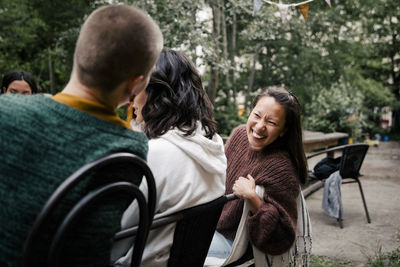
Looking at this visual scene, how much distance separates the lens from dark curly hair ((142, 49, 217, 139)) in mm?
1527

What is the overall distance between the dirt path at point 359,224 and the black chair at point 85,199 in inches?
114

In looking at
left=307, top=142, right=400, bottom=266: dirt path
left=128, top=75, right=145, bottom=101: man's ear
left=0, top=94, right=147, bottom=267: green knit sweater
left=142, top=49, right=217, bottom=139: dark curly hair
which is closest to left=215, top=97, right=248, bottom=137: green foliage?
left=307, top=142, right=400, bottom=266: dirt path

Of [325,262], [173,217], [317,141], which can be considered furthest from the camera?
[317,141]

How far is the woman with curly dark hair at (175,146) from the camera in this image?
A: 1.41m

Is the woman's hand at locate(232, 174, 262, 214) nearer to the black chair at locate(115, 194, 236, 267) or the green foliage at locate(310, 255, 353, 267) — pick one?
the black chair at locate(115, 194, 236, 267)

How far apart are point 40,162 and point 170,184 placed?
61cm

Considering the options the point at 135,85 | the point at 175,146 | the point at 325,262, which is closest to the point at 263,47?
A: the point at 325,262

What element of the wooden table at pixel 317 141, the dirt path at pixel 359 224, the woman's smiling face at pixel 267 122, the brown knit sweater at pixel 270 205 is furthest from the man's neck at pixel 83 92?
the wooden table at pixel 317 141

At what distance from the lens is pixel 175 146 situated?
57.5 inches

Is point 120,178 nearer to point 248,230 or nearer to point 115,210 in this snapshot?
point 115,210

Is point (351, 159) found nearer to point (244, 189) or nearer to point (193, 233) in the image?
point (244, 189)

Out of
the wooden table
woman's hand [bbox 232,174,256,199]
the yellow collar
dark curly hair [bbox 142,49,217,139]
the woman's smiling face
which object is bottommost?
the wooden table

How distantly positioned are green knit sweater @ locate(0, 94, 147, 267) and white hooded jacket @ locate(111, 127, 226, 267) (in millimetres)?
416

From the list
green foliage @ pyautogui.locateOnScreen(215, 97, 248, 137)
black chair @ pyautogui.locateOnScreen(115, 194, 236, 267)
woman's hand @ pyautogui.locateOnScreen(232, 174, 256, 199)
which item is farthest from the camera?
green foliage @ pyautogui.locateOnScreen(215, 97, 248, 137)
